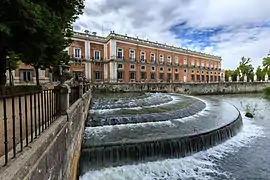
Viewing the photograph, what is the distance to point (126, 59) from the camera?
38344 millimetres

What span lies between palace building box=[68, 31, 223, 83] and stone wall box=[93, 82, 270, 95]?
5309 mm

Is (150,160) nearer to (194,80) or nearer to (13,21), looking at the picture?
(13,21)

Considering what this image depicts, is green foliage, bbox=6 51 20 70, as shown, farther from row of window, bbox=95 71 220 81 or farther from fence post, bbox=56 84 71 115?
row of window, bbox=95 71 220 81

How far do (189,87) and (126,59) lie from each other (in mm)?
13232

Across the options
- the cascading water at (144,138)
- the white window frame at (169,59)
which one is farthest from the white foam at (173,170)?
the white window frame at (169,59)

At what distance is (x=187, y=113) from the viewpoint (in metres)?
11.5

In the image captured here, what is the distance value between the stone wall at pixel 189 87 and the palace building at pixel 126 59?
17.4 feet

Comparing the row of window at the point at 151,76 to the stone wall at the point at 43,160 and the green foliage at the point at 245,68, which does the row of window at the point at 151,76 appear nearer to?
the green foliage at the point at 245,68

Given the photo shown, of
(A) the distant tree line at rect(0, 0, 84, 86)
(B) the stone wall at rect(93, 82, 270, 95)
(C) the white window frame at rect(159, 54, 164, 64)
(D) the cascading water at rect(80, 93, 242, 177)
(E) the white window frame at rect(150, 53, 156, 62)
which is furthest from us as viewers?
(C) the white window frame at rect(159, 54, 164, 64)

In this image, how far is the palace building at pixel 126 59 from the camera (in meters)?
35.4

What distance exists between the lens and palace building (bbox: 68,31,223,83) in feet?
116

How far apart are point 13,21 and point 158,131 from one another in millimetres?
7171

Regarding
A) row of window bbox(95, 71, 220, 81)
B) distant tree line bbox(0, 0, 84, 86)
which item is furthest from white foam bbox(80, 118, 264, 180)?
row of window bbox(95, 71, 220, 81)

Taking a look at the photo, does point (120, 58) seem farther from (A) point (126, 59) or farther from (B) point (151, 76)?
(B) point (151, 76)
